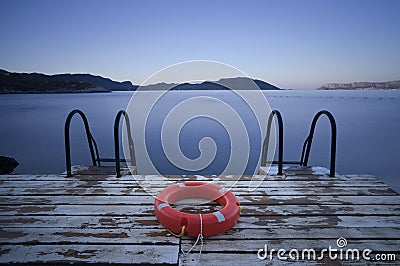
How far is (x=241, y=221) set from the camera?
6.33 ft

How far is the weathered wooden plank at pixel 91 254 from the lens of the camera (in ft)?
4.96

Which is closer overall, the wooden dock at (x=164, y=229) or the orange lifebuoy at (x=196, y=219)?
the wooden dock at (x=164, y=229)

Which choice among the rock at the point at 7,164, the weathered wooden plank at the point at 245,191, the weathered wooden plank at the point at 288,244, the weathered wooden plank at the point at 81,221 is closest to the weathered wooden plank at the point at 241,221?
the weathered wooden plank at the point at 81,221

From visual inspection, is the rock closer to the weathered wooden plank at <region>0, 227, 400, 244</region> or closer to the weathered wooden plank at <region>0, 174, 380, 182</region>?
the weathered wooden plank at <region>0, 174, 380, 182</region>

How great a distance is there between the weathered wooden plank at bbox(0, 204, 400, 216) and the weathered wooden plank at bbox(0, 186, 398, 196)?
26 cm

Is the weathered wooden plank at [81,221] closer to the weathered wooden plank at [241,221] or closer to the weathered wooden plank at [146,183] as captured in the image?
the weathered wooden plank at [241,221]

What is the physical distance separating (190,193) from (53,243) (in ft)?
3.47

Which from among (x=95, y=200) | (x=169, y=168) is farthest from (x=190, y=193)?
(x=169, y=168)

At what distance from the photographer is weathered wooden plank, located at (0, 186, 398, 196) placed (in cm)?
242

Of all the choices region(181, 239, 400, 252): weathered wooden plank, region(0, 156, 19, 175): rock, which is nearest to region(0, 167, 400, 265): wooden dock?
region(181, 239, 400, 252): weathered wooden plank

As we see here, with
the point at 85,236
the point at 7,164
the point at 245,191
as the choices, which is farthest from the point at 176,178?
the point at 7,164

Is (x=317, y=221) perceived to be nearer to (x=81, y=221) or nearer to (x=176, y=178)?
(x=176, y=178)

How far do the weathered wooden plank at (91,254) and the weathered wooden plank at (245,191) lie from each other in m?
0.80

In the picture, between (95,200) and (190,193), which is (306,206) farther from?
(95,200)
